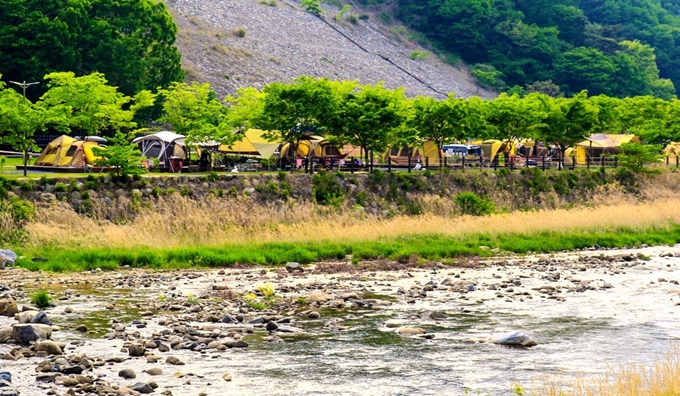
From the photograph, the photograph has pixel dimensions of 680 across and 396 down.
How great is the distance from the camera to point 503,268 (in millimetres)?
27188

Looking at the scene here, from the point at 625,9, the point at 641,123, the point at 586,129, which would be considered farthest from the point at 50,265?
the point at 625,9

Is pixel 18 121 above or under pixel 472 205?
above

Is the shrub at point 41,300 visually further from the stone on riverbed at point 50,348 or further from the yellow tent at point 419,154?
the yellow tent at point 419,154

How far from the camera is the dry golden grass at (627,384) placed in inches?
446

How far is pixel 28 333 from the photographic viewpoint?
15.9 meters

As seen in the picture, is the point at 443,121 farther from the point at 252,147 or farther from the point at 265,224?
the point at 265,224

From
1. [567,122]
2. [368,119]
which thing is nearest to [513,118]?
[567,122]

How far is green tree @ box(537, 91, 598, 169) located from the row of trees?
0.23 ft

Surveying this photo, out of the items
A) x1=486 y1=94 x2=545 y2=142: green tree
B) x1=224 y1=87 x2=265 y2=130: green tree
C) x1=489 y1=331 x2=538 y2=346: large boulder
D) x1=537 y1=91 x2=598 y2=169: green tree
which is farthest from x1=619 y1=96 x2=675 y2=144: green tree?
x1=489 y1=331 x2=538 y2=346: large boulder

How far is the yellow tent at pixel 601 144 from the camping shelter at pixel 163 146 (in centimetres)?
3285

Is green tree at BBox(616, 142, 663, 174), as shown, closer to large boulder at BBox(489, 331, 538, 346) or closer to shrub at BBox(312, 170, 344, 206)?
shrub at BBox(312, 170, 344, 206)

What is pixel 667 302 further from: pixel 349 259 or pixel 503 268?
pixel 349 259

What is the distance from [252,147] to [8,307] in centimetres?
3756

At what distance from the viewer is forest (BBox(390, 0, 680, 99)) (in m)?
148
